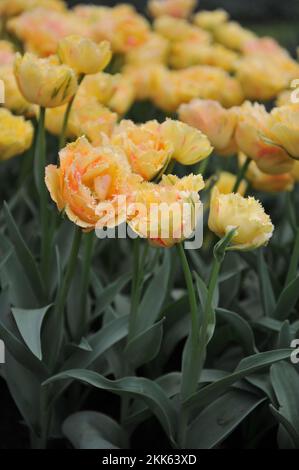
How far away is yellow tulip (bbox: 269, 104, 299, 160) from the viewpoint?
93cm

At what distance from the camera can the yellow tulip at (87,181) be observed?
0.80m

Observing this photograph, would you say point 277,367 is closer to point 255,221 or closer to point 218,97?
point 255,221

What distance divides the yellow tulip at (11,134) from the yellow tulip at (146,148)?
19 centimetres

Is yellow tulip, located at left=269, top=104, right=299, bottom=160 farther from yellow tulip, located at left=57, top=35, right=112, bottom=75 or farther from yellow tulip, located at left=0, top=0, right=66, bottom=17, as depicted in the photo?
yellow tulip, located at left=0, top=0, right=66, bottom=17

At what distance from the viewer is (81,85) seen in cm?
121

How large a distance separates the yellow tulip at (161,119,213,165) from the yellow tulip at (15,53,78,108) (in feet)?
0.49

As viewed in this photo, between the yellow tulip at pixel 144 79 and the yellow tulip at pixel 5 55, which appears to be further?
the yellow tulip at pixel 144 79

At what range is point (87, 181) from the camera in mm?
814

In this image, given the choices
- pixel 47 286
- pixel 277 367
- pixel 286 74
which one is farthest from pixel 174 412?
pixel 286 74

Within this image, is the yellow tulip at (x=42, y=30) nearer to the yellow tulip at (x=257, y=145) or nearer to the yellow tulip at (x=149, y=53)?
the yellow tulip at (x=149, y=53)

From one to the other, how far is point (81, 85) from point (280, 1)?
4268 millimetres

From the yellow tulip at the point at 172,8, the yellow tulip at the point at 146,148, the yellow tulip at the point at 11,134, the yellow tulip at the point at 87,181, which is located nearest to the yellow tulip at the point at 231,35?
the yellow tulip at the point at 172,8

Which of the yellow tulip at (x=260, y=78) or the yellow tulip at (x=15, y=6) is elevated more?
the yellow tulip at (x=260, y=78)

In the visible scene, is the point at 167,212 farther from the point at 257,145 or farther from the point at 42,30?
the point at 42,30
